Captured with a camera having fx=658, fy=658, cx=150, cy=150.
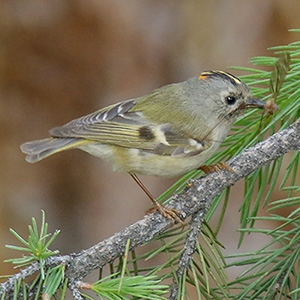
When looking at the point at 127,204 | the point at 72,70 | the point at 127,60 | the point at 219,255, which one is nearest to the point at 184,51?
the point at 127,60

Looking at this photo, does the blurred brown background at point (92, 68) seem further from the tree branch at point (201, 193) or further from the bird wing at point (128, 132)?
the tree branch at point (201, 193)

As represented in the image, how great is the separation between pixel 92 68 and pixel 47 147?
133cm

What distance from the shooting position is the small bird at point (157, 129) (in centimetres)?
139

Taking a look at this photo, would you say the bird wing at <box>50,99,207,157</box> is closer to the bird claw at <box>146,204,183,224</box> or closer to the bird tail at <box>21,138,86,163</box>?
the bird tail at <box>21,138,86,163</box>

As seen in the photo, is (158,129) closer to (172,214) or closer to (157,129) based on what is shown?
(157,129)

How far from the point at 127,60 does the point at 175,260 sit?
1804mm

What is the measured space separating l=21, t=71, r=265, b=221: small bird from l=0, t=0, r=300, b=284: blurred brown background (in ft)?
4.07

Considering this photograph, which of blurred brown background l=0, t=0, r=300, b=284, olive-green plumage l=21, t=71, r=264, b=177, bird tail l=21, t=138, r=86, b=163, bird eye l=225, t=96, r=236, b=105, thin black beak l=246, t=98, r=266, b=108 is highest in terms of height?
blurred brown background l=0, t=0, r=300, b=284

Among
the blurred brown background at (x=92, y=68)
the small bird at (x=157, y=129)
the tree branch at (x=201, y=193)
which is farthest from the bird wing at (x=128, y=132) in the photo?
the blurred brown background at (x=92, y=68)

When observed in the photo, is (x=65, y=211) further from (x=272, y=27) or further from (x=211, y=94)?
(x=211, y=94)

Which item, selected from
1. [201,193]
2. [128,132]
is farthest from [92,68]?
[201,193]

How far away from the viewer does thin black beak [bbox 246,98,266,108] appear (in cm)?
123

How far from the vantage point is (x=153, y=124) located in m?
1.44

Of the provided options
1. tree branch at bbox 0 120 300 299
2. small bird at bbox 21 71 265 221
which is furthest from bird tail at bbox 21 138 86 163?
tree branch at bbox 0 120 300 299
